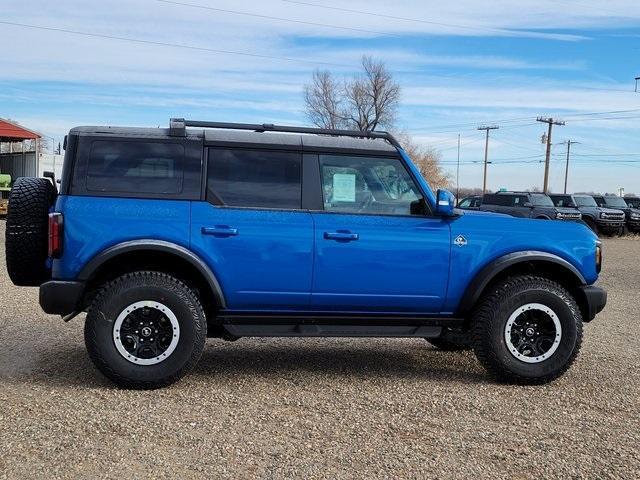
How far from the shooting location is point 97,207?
5.18m

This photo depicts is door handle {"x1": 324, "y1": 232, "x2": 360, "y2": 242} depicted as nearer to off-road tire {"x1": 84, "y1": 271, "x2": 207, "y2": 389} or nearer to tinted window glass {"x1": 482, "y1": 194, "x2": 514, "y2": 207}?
off-road tire {"x1": 84, "y1": 271, "x2": 207, "y2": 389}

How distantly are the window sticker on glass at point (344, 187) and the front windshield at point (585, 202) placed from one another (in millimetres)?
25719

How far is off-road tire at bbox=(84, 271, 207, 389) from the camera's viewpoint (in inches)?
203

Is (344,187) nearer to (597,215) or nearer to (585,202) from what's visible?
(597,215)

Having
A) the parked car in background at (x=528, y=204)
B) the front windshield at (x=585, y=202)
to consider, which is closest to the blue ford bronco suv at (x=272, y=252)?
the parked car in background at (x=528, y=204)

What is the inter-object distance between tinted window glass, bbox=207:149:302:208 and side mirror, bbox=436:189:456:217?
1038 mm

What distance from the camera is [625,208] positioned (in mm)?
31172

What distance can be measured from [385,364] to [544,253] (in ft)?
5.55

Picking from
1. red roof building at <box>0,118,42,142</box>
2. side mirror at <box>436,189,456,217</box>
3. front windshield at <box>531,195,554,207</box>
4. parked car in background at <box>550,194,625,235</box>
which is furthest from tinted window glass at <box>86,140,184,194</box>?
red roof building at <box>0,118,42,142</box>

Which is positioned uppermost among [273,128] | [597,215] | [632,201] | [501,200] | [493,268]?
[273,128]

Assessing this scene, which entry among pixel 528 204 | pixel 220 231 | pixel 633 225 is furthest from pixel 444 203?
pixel 633 225

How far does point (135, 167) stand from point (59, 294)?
1.05 meters

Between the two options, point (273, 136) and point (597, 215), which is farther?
point (597, 215)

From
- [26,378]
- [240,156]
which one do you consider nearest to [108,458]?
[26,378]
